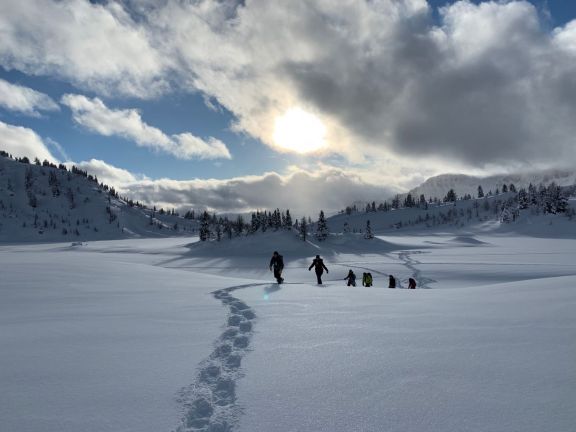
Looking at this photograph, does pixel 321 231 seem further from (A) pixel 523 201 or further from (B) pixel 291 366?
(A) pixel 523 201

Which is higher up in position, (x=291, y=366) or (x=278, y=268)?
(x=291, y=366)

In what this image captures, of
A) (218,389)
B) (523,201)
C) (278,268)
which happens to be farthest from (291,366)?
(523,201)

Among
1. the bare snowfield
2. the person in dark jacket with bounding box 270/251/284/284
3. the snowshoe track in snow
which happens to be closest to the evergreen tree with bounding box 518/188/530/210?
the person in dark jacket with bounding box 270/251/284/284

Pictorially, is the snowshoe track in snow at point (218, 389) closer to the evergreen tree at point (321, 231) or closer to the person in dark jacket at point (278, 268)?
the person in dark jacket at point (278, 268)

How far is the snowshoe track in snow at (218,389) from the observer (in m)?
3.61

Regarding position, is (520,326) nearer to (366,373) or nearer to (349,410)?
(366,373)

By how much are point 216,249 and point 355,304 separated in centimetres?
8576

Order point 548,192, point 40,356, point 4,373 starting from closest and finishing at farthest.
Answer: point 4,373 → point 40,356 → point 548,192

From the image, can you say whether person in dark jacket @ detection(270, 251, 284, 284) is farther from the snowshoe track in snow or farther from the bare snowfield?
the snowshoe track in snow

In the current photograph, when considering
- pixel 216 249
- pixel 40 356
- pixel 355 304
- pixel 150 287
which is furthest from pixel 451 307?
pixel 216 249

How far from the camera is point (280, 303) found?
10359 millimetres

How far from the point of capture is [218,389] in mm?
4367

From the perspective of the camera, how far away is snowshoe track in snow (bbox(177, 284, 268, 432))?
3.61 metres

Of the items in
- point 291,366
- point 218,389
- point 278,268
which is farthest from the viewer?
point 278,268
